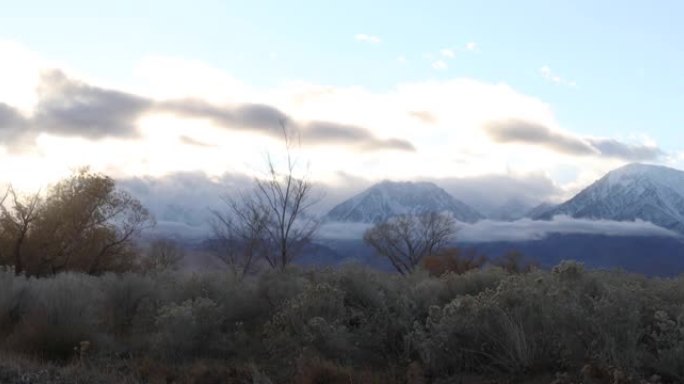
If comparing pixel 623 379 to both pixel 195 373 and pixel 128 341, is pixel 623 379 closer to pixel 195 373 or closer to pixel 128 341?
pixel 195 373

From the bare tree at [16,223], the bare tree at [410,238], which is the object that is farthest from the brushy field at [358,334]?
the bare tree at [410,238]

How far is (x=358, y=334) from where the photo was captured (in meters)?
13.6

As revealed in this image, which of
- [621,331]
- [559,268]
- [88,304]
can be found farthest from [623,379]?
[88,304]

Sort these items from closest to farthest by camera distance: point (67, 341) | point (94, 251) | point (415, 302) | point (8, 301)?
1. point (67, 341)
2. point (415, 302)
3. point (8, 301)
4. point (94, 251)

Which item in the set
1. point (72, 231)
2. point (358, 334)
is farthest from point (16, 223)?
point (358, 334)

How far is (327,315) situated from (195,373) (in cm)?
314

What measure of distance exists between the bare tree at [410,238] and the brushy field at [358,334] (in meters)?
55.0

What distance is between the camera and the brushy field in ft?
35.6

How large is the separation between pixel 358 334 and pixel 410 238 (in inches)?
2422

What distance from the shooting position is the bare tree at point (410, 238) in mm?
73250

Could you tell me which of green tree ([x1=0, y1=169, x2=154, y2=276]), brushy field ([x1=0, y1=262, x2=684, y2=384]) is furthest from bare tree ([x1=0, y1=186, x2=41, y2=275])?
brushy field ([x1=0, y1=262, x2=684, y2=384])

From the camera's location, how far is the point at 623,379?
9266 mm

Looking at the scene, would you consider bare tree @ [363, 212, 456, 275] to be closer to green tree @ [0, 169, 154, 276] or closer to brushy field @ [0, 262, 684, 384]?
green tree @ [0, 169, 154, 276]

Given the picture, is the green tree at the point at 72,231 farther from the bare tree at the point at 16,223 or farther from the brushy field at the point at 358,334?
the brushy field at the point at 358,334
